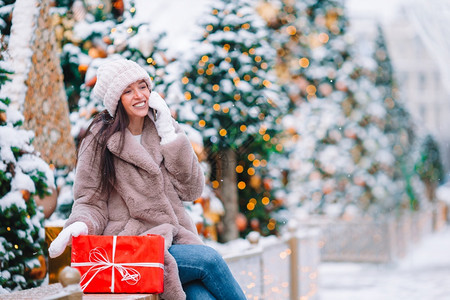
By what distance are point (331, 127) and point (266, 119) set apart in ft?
25.9

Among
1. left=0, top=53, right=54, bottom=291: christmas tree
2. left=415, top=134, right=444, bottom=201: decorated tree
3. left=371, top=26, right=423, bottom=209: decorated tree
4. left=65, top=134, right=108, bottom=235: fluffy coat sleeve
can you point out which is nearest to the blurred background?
left=0, top=53, right=54, bottom=291: christmas tree

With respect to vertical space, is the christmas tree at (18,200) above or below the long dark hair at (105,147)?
below

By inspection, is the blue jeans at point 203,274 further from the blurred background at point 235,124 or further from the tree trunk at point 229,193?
the tree trunk at point 229,193

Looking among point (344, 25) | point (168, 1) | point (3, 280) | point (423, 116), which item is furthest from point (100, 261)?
point (423, 116)

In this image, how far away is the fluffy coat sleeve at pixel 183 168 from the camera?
3066mm

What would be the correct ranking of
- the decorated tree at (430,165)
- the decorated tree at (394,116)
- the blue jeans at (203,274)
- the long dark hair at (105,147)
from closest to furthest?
the blue jeans at (203,274), the long dark hair at (105,147), the decorated tree at (394,116), the decorated tree at (430,165)

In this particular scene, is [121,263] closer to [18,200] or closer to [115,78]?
[115,78]

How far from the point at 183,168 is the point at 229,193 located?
3876 mm

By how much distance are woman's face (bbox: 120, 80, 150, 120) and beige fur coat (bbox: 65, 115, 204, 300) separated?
0.11 meters

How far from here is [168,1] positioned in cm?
695

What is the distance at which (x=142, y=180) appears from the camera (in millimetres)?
3039

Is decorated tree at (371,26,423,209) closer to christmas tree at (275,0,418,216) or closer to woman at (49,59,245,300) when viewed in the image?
christmas tree at (275,0,418,216)

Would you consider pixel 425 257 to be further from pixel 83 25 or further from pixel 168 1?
pixel 83 25

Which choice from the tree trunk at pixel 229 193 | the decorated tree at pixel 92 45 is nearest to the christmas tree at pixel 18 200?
the decorated tree at pixel 92 45
